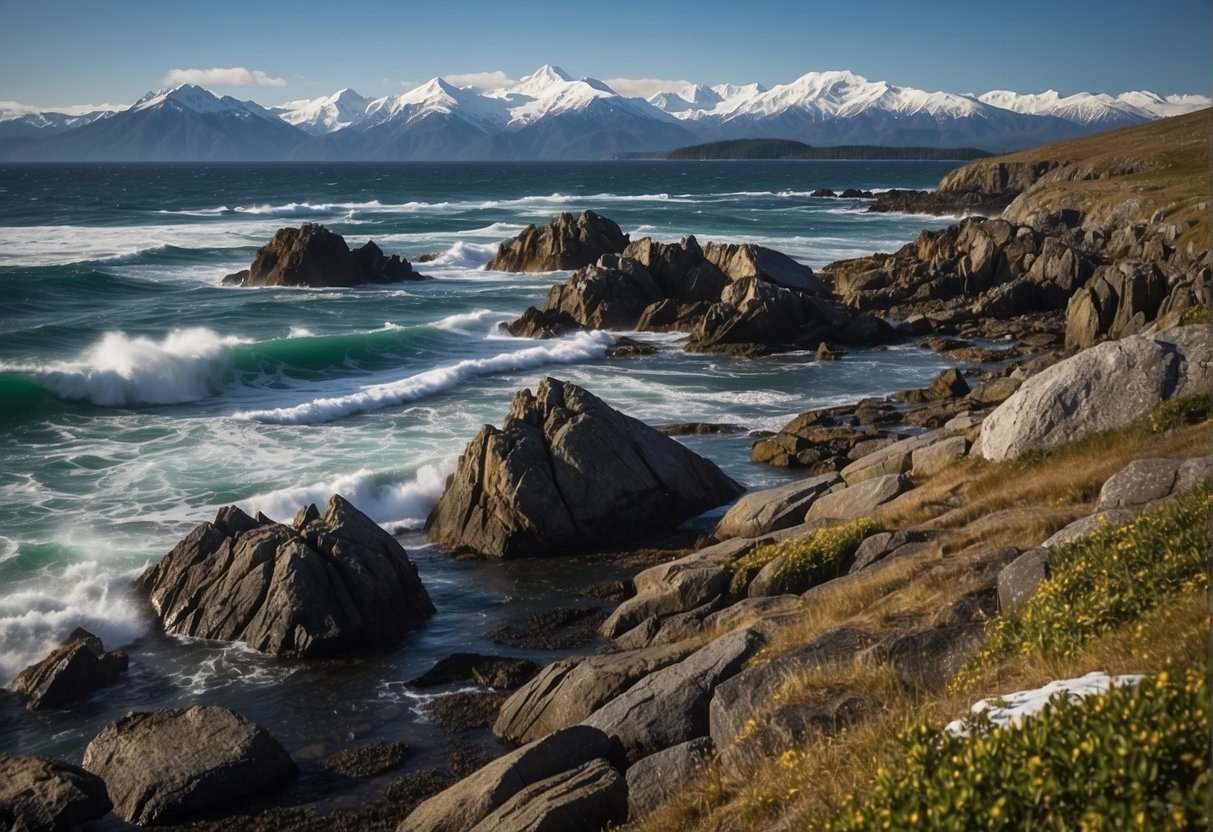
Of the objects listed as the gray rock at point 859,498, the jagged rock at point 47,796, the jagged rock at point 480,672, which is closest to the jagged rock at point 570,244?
the gray rock at point 859,498

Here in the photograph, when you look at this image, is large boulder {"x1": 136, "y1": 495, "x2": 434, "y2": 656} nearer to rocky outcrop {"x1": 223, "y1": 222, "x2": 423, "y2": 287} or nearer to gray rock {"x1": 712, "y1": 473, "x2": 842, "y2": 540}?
gray rock {"x1": 712, "y1": 473, "x2": 842, "y2": 540}

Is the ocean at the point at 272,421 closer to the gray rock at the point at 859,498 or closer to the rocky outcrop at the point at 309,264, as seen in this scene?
the rocky outcrop at the point at 309,264

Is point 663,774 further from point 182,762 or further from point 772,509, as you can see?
point 772,509

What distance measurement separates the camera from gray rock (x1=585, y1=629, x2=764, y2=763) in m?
14.5

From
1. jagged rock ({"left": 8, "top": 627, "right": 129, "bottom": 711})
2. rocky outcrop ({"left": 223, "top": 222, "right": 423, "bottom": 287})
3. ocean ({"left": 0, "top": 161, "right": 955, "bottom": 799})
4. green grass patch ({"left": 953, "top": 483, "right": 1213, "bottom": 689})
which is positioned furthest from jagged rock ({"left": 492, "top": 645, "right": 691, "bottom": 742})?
rocky outcrop ({"left": 223, "top": 222, "right": 423, "bottom": 287})

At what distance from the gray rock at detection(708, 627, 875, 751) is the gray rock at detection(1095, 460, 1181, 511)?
497 centimetres

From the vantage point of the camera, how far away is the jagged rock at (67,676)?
19.3 m

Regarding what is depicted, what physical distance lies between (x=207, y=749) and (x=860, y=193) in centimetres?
17323

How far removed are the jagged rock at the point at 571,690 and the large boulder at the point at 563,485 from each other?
28.5 feet

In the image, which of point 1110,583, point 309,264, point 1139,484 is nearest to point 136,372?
point 309,264

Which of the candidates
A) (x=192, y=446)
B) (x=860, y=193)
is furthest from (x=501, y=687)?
(x=860, y=193)

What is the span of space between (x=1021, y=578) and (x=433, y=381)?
34554 mm

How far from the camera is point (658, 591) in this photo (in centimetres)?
2098

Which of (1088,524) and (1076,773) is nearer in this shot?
(1076,773)
